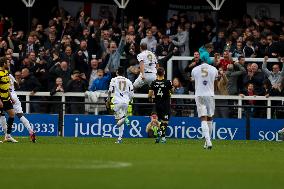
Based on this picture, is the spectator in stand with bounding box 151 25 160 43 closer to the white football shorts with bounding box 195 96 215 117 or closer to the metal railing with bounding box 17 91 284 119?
the metal railing with bounding box 17 91 284 119

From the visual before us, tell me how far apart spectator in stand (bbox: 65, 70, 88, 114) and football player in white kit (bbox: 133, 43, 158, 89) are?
2736 mm

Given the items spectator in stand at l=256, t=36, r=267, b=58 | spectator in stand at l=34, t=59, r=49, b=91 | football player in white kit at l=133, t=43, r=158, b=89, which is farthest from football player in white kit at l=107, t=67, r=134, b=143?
spectator in stand at l=256, t=36, r=267, b=58

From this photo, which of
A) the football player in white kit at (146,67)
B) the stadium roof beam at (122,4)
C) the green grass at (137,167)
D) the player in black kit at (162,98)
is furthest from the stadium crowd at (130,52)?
the green grass at (137,167)

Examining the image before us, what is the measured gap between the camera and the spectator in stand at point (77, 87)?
1266 inches

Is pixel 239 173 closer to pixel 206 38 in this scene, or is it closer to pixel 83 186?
pixel 83 186

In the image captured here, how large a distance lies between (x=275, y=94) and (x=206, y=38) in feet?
12.2

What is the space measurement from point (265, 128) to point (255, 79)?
152cm

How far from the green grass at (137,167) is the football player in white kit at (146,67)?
6.00 meters

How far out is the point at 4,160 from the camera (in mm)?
18172

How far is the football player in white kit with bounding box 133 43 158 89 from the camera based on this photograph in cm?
2905

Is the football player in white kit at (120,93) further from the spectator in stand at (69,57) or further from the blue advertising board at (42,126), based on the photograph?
the spectator in stand at (69,57)

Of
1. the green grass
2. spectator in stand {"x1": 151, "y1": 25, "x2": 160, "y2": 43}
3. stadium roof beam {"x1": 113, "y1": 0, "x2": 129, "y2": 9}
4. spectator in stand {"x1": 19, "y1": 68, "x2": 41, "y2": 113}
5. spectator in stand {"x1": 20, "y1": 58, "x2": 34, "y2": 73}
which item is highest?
stadium roof beam {"x1": 113, "y1": 0, "x2": 129, "y2": 9}

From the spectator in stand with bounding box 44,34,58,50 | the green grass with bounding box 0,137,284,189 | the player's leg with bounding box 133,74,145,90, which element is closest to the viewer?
the green grass with bounding box 0,137,284,189

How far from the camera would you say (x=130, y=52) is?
3234cm
